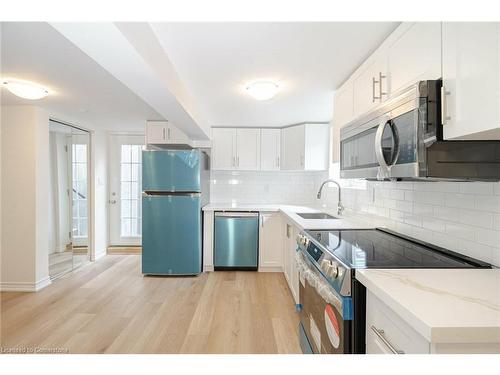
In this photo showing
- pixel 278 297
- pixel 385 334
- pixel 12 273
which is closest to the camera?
pixel 385 334

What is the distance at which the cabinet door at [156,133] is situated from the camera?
12.4 feet

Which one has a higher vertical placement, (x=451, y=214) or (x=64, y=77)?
(x=64, y=77)

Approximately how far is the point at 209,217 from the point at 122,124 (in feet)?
6.37

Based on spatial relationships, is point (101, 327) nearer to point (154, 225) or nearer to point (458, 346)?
point (154, 225)

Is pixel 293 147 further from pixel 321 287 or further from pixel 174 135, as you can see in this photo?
pixel 321 287

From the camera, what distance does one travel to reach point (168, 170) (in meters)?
3.58

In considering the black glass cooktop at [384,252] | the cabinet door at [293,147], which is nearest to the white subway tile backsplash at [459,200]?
the black glass cooktop at [384,252]

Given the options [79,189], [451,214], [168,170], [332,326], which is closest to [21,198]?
[79,189]

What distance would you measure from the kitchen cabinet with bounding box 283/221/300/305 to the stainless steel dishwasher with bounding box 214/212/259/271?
1.52 ft

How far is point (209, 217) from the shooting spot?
3.78 m

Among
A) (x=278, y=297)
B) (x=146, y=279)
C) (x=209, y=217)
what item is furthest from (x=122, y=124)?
(x=278, y=297)

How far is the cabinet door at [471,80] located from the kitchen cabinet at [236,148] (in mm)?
3202

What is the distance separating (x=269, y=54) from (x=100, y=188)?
3.78 meters
